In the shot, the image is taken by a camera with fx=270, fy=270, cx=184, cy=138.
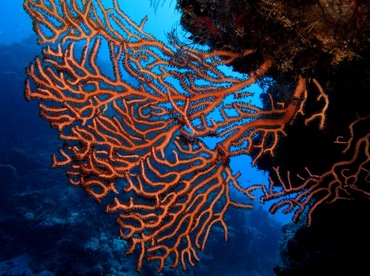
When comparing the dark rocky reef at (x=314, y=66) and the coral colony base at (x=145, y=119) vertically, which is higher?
the dark rocky reef at (x=314, y=66)

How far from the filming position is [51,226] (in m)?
11.0

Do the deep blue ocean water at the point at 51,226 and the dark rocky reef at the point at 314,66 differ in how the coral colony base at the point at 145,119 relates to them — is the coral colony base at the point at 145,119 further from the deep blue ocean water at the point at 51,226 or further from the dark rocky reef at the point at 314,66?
the deep blue ocean water at the point at 51,226

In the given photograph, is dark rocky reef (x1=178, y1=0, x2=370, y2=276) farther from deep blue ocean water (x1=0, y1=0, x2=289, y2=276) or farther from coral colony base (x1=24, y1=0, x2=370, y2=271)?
deep blue ocean water (x1=0, y1=0, x2=289, y2=276)

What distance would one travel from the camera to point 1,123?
16891 millimetres

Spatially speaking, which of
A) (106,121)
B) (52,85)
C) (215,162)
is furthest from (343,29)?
(52,85)

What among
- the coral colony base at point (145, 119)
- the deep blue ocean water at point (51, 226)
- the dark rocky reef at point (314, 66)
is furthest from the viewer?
the deep blue ocean water at point (51, 226)

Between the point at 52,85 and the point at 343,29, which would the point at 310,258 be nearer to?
the point at 343,29

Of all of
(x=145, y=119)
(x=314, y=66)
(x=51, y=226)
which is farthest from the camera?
(x=51, y=226)

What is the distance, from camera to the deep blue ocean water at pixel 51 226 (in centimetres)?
1048

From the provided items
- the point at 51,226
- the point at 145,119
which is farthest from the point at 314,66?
the point at 51,226

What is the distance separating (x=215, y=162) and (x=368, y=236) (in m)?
3.01

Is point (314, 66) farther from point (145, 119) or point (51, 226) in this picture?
point (51, 226)

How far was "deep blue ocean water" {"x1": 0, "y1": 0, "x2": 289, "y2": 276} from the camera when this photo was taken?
10.5 m

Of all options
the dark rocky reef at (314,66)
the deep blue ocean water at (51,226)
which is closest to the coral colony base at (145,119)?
the dark rocky reef at (314,66)
